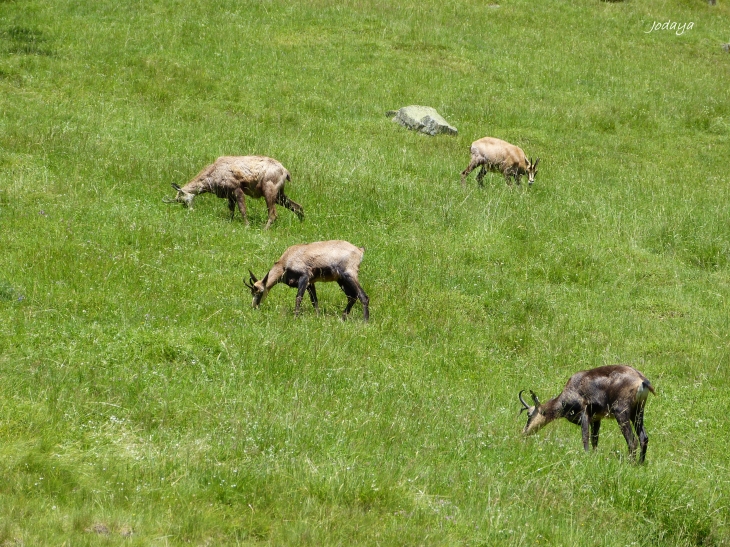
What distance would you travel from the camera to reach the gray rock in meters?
23.2

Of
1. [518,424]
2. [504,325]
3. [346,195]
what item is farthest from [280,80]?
[518,424]

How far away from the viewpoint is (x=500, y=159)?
20891 mm

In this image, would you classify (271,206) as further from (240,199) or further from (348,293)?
(348,293)

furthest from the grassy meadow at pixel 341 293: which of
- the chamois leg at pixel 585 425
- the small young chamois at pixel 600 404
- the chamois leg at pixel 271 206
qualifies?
the chamois leg at pixel 585 425

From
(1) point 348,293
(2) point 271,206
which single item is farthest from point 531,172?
(1) point 348,293

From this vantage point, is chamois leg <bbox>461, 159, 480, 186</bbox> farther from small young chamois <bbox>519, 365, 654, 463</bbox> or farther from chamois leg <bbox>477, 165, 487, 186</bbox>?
small young chamois <bbox>519, 365, 654, 463</bbox>

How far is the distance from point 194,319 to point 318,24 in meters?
21.4

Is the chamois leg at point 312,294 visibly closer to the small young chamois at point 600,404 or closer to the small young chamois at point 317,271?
the small young chamois at point 317,271

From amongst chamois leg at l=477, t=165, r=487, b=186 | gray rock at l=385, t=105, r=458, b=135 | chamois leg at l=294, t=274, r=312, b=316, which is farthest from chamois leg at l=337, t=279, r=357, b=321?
gray rock at l=385, t=105, r=458, b=135

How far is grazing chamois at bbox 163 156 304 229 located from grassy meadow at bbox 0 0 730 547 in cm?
38

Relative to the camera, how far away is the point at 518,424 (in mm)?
9688

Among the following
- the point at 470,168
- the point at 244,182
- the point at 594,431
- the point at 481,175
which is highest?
the point at 244,182

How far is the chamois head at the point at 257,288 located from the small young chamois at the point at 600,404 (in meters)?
4.13

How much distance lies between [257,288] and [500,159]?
405 inches
